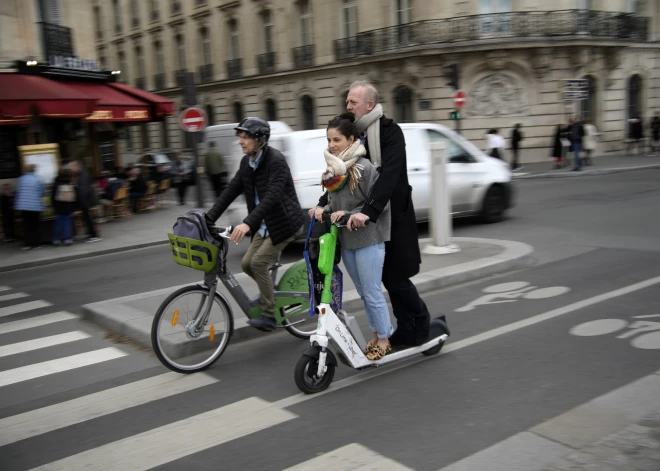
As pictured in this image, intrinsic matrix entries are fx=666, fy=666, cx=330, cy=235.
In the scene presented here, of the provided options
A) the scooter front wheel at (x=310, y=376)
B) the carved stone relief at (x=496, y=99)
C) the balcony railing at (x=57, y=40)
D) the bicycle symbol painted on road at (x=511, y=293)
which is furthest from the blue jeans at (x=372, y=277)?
the carved stone relief at (x=496, y=99)

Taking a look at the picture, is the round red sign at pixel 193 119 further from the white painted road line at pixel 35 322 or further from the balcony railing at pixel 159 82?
the balcony railing at pixel 159 82

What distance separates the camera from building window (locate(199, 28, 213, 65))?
37.6m

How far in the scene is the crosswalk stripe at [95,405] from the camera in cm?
405

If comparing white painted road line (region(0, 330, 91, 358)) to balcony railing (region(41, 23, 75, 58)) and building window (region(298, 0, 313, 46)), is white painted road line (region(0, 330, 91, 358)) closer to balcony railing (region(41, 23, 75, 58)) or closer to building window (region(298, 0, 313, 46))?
balcony railing (region(41, 23, 75, 58))

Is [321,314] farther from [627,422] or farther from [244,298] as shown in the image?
[627,422]

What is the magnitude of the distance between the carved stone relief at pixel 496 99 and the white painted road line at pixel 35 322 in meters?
21.1

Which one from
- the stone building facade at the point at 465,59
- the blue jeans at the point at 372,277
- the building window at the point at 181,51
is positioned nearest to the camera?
the blue jeans at the point at 372,277

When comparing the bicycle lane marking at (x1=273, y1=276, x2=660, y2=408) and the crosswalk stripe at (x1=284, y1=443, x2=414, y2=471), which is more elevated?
the crosswalk stripe at (x1=284, y1=443, x2=414, y2=471)

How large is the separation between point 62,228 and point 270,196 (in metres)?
8.80

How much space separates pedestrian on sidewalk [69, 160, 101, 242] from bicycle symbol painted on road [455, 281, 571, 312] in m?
8.39

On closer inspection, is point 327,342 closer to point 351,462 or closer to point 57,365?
point 351,462

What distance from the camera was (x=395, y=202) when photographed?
4316 millimetres

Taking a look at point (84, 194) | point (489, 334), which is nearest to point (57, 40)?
point (84, 194)

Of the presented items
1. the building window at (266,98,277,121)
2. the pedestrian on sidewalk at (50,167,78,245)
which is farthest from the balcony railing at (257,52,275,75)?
the pedestrian on sidewalk at (50,167,78,245)
